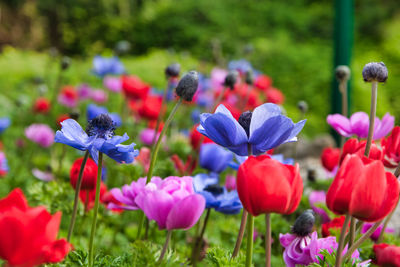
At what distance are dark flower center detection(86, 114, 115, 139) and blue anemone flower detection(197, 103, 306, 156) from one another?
0.73 ft

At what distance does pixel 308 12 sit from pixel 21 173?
7.51 metres

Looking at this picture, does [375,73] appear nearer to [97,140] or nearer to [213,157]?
[97,140]

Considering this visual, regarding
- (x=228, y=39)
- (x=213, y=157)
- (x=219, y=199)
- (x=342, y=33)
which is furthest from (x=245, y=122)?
(x=228, y=39)

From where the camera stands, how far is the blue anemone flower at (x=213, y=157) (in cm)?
156

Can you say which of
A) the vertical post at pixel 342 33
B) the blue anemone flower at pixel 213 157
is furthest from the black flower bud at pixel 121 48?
the vertical post at pixel 342 33

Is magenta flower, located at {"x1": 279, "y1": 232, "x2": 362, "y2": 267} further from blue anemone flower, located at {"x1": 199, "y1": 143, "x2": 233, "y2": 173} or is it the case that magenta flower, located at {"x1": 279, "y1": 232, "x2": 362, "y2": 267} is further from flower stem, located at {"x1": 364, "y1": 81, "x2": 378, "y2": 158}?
blue anemone flower, located at {"x1": 199, "y1": 143, "x2": 233, "y2": 173}

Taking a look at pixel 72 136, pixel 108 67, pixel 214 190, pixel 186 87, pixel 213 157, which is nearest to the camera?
pixel 72 136

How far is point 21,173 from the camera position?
2729 mm

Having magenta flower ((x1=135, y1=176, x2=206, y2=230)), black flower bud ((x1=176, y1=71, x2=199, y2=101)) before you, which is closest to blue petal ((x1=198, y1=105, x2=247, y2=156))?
magenta flower ((x1=135, y1=176, x2=206, y2=230))

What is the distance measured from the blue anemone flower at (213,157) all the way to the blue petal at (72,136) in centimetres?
70

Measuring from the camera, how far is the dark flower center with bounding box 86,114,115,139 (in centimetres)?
91

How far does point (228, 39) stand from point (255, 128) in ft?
26.5

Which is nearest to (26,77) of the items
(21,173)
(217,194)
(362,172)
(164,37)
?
(164,37)

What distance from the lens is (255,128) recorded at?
2.64 feet
